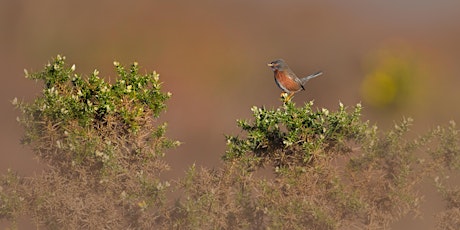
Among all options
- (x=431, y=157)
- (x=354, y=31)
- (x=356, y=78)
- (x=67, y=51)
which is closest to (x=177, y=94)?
(x=67, y=51)

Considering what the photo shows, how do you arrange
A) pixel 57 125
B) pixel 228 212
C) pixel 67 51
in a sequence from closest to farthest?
1. pixel 57 125
2. pixel 228 212
3. pixel 67 51

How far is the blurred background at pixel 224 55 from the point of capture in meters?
46.3

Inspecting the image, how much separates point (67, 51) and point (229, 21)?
46.0 feet

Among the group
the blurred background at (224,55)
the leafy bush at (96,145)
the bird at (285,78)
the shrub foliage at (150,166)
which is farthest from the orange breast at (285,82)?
the blurred background at (224,55)

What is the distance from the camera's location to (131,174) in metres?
13.9

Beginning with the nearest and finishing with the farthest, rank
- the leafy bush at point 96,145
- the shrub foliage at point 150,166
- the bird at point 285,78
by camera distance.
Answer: the leafy bush at point 96,145 < the shrub foliage at point 150,166 < the bird at point 285,78

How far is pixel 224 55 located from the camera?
54031mm

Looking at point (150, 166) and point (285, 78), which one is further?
point (285, 78)

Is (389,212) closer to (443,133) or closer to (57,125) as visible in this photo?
(443,133)

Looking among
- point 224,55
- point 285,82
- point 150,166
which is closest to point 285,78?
point 285,82

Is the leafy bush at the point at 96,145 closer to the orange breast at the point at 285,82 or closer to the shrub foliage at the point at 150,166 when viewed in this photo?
the shrub foliage at the point at 150,166

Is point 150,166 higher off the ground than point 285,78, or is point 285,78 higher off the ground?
point 285,78

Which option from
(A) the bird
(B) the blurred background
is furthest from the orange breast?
(B) the blurred background

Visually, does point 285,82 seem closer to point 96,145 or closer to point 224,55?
point 96,145
